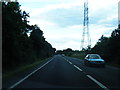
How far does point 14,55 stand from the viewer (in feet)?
78.7

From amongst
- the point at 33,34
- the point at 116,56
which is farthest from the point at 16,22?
the point at 33,34

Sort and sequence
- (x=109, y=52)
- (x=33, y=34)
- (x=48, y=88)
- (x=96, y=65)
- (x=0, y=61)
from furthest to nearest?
(x=33, y=34)
(x=109, y=52)
(x=96, y=65)
(x=0, y=61)
(x=48, y=88)

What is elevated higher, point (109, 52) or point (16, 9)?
point (16, 9)

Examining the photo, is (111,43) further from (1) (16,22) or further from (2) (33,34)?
(2) (33,34)

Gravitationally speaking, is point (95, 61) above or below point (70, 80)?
above

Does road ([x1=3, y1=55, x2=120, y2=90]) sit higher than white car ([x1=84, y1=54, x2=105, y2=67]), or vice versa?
white car ([x1=84, y1=54, x2=105, y2=67])

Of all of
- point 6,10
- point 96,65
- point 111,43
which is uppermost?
point 6,10

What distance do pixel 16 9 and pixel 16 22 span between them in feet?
5.67

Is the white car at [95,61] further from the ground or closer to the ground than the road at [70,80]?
further from the ground

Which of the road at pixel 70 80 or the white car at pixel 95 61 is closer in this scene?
the road at pixel 70 80

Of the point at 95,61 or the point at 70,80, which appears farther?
the point at 95,61

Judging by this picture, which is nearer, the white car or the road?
the road

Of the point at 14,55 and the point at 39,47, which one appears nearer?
the point at 14,55

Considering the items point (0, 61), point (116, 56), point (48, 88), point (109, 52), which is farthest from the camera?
point (109, 52)
